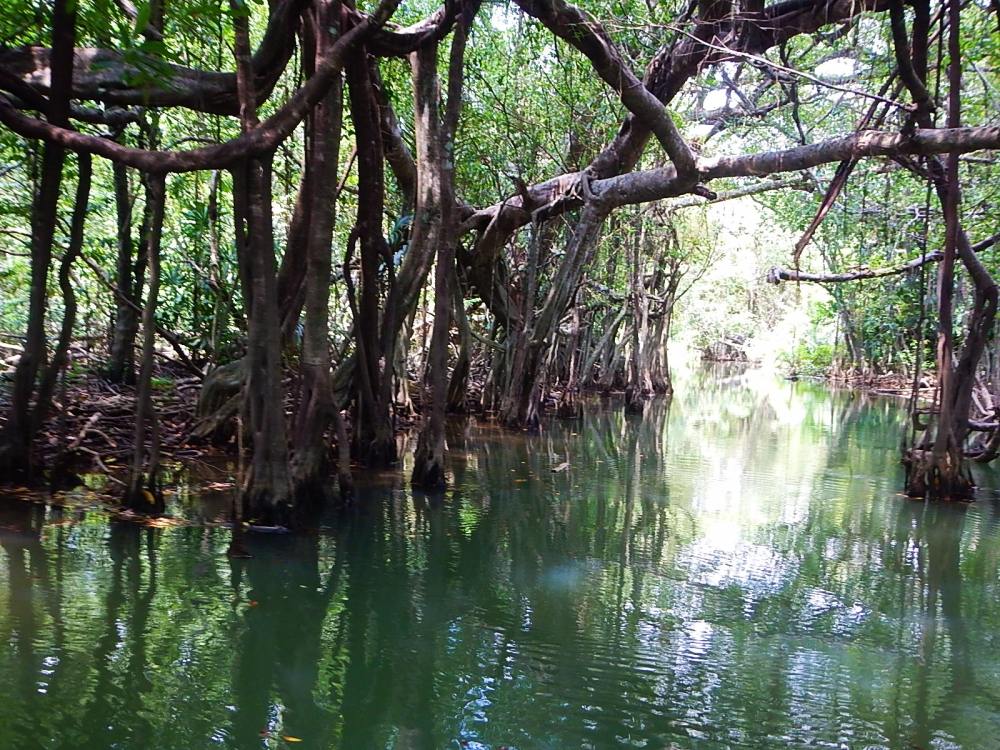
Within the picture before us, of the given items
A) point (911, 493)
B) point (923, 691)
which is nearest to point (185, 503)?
point (923, 691)

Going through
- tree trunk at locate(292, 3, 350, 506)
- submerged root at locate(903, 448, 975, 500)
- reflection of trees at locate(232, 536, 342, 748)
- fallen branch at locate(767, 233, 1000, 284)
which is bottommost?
reflection of trees at locate(232, 536, 342, 748)

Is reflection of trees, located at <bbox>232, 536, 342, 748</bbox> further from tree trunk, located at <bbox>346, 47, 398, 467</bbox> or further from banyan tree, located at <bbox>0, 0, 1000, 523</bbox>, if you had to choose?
tree trunk, located at <bbox>346, 47, 398, 467</bbox>

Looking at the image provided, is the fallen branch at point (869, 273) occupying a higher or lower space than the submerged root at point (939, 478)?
higher

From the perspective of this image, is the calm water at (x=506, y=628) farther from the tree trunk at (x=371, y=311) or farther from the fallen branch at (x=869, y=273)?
the fallen branch at (x=869, y=273)

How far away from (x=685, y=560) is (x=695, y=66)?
5.40 meters

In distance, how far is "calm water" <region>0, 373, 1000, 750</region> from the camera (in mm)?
3283

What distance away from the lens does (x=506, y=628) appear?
14.3 ft

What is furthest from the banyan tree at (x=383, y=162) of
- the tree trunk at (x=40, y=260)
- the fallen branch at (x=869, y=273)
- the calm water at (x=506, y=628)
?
the calm water at (x=506, y=628)

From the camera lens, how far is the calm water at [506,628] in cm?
328

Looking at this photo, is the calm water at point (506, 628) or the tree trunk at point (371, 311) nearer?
the calm water at point (506, 628)

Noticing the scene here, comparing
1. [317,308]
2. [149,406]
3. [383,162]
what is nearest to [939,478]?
[317,308]

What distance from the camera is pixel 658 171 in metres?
8.39

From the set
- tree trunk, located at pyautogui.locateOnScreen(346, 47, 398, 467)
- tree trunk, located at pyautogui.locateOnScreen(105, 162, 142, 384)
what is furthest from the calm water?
tree trunk, located at pyautogui.locateOnScreen(105, 162, 142, 384)

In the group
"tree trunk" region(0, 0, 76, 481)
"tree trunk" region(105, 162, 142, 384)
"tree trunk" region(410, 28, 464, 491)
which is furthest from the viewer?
"tree trunk" region(105, 162, 142, 384)
